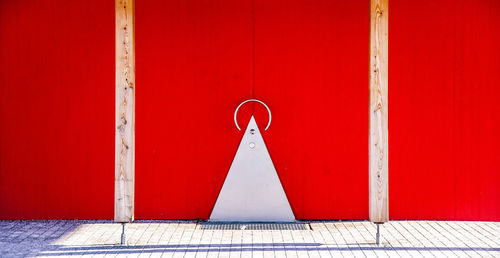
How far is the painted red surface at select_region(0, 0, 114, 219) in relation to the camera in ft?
20.0

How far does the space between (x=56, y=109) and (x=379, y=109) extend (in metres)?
2.97

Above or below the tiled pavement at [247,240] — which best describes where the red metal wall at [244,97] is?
above

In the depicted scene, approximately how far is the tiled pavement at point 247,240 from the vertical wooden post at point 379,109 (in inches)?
14.9

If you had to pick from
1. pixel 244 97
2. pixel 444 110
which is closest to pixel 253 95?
pixel 244 97

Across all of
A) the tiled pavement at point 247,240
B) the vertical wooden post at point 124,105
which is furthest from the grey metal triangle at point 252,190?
the vertical wooden post at point 124,105

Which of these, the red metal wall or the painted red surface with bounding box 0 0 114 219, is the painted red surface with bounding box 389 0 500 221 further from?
the painted red surface with bounding box 0 0 114 219

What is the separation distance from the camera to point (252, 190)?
20.0 ft

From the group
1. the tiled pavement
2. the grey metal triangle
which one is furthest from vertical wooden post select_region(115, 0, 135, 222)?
the grey metal triangle

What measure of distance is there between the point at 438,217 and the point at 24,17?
14.0 feet

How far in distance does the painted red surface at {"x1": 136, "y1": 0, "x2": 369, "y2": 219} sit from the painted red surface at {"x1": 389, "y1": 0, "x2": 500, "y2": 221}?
33 centimetres

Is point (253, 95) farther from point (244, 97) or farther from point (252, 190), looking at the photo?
point (252, 190)

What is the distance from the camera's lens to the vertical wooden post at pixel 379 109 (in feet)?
16.8

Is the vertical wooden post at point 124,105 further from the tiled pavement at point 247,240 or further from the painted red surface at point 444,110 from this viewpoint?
the painted red surface at point 444,110

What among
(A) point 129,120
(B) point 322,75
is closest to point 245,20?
(B) point 322,75
